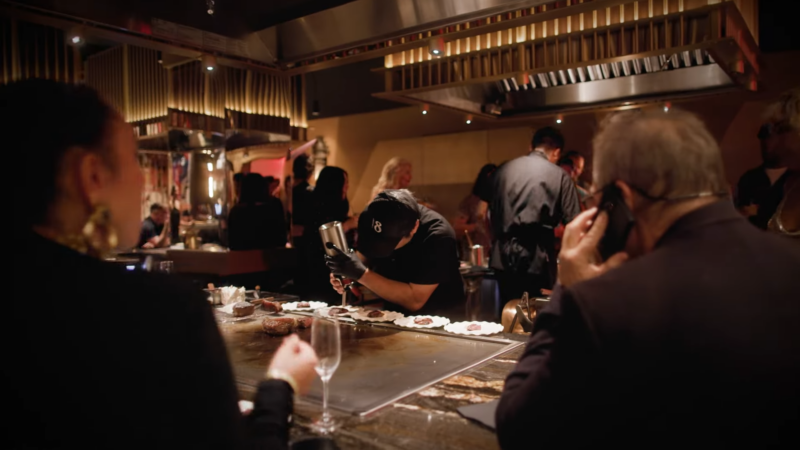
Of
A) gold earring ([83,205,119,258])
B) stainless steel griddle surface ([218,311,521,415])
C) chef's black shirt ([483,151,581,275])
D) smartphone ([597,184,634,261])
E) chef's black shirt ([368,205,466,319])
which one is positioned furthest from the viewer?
chef's black shirt ([483,151,581,275])

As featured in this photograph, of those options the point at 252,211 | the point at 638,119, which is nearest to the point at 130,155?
the point at 638,119

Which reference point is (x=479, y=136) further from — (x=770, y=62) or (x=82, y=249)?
(x=82, y=249)

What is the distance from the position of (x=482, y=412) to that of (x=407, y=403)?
0.19m

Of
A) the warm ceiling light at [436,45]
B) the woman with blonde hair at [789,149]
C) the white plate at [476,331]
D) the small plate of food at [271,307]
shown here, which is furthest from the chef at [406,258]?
the woman with blonde hair at [789,149]

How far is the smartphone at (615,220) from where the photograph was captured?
3.47ft

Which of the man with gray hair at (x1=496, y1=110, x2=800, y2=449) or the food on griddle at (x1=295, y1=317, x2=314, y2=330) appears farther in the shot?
the food on griddle at (x1=295, y1=317, x2=314, y2=330)

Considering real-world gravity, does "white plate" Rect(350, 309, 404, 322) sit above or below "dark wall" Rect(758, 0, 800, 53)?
below

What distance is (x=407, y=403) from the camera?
132cm

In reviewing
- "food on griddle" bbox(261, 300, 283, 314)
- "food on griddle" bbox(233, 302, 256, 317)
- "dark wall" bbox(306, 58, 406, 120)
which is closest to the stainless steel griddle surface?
"food on griddle" bbox(233, 302, 256, 317)

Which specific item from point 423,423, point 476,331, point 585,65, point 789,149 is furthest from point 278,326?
point 585,65

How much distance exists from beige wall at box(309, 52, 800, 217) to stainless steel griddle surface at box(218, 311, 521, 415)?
12.6 ft

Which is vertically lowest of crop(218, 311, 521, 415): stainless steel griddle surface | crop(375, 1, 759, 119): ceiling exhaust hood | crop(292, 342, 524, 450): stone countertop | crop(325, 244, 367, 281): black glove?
crop(292, 342, 524, 450): stone countertop

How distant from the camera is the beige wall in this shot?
18.1 feet

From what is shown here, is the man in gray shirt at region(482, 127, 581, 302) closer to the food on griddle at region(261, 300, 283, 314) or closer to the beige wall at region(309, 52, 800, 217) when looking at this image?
the beige wall at region(309, 52, 800, 217)
